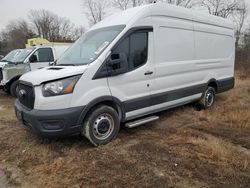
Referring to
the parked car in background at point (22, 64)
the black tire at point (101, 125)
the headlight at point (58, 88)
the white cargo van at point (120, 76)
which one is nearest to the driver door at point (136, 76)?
the white cargo van at point (120, 76)

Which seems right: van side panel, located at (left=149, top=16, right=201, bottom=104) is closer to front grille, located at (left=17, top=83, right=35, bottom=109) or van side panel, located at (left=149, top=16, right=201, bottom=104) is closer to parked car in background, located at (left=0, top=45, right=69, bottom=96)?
front grille, located at (left=17, top=83, right=35, bottom=109)

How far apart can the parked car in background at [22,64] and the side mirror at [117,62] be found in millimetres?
4936

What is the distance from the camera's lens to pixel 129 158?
367 cm

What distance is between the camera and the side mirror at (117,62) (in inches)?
160

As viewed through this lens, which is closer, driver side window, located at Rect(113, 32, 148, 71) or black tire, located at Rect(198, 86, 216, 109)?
driver side window, located at Rect(113, 32, 148, 71)

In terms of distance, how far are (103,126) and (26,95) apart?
1422 mm

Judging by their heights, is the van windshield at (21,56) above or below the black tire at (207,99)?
above

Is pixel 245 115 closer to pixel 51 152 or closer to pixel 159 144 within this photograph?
pixel 159 144

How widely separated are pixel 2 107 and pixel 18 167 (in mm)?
4692

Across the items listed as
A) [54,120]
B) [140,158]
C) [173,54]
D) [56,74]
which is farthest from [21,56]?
[140,158]

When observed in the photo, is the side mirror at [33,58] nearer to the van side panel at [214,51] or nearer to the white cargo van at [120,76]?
the white cargo van at [120,76]

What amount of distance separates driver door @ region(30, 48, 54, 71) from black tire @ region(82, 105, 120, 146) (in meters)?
6.12

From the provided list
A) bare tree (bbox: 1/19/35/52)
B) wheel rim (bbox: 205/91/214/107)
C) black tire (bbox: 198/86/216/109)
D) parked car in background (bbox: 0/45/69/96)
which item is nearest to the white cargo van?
black tire (bbox: 198/86/216/109)

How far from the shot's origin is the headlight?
363 cm
